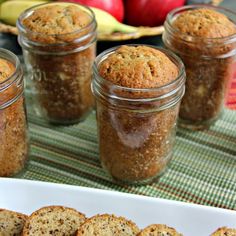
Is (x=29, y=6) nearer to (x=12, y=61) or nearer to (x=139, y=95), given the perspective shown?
(x=12, y=61)

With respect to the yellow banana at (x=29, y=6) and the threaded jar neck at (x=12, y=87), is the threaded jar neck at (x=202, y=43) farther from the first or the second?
the threaded jar neck at (x=12, y=87)

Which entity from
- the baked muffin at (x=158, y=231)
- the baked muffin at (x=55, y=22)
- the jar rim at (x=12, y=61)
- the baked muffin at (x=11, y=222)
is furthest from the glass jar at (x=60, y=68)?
the baked muffin at (x=158, y=231)

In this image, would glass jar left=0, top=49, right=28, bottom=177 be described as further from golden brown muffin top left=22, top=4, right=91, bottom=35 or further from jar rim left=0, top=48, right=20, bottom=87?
golden brown muffin top left=22, top=4, right=91, bottom=35

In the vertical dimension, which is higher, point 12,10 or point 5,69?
point 5,69

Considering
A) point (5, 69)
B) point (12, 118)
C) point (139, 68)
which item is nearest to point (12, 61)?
point (5, 69)

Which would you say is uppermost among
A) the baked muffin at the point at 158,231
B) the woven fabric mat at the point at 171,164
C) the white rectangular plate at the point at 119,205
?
the baked muffin at the point at 158,231

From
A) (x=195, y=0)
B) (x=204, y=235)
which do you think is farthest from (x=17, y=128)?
(x=195, y=0)

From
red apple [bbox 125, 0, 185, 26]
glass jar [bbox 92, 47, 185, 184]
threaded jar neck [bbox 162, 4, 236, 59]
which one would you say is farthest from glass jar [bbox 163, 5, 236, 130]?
red apple [bbox 125, 0, 185, 26]
